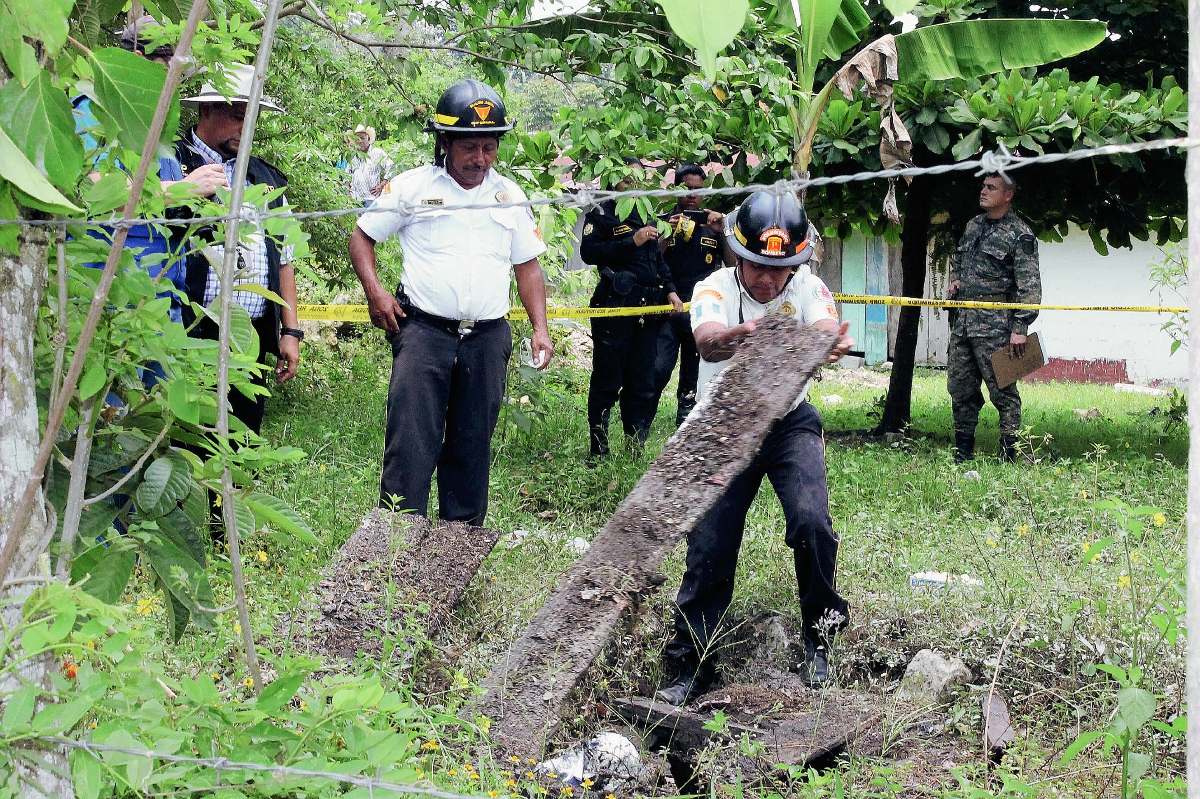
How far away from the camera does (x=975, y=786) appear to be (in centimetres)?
294

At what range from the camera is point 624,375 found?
313 inches

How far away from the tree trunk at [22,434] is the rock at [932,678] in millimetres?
2887

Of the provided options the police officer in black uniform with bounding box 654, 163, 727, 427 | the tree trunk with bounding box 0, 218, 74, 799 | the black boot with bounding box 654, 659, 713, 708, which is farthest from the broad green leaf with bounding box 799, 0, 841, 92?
the tree trunk with bounding box 0, 218, 74, 799

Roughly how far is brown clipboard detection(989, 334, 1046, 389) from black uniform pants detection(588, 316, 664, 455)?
256 cm

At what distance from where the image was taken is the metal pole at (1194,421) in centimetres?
147

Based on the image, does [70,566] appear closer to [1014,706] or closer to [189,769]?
[189,769]

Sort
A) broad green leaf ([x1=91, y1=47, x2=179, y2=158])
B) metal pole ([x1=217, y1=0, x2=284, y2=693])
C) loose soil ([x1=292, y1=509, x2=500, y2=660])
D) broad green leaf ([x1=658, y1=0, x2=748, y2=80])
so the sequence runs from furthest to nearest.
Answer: loose soil ([x1=292, y1=509, x2=500, y2=660]), metal pole ([x1=217, y1=0, x2=284, y2=693]), broad green leaf ([x1=91, y1=47, x2=179, y2=158]), broad green leaf ([x1=658, y1=0, x2=748, y2=80])

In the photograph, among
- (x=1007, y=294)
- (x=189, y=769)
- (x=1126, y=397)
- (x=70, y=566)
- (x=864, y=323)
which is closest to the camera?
(x=189, y=769)

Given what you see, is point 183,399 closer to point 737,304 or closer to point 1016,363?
point 737,304

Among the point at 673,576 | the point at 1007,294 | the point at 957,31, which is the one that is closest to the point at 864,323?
the point at 1007,294

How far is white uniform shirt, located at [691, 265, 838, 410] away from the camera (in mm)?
4215

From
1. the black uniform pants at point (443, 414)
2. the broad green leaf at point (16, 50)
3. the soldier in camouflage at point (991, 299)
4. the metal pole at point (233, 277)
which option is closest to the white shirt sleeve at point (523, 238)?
the black uniform pants at point (443, 414)

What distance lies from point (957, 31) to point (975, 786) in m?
5.11

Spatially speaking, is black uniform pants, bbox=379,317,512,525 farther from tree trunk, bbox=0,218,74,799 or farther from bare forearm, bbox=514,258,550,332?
tree trunk, bbox=0,218,74,799
